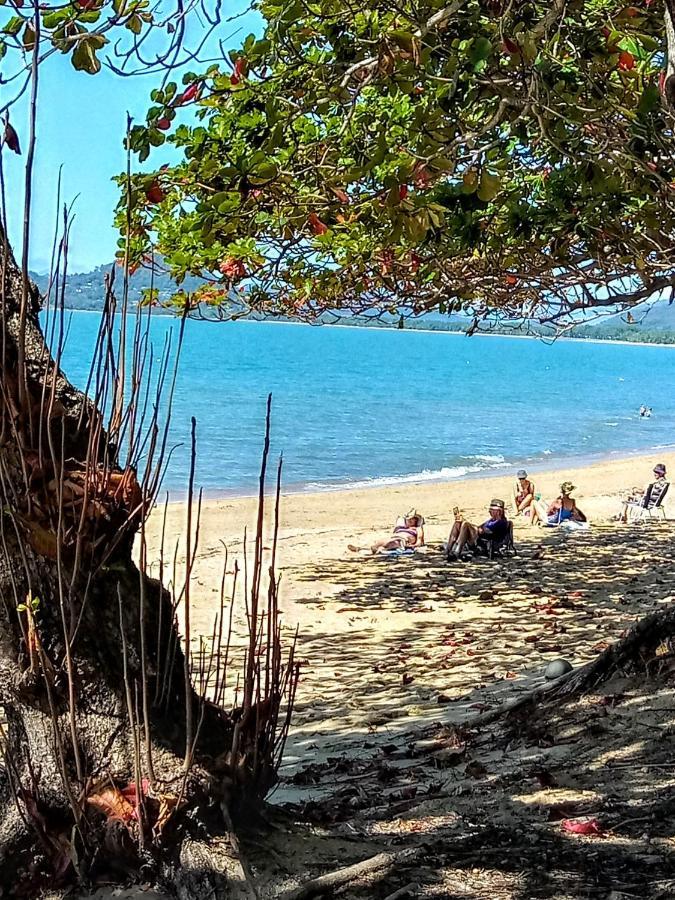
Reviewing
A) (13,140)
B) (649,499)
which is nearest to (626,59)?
(13,140)

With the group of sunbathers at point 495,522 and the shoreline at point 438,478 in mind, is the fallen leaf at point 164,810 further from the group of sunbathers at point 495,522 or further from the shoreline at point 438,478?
the shoreline at point 438,478

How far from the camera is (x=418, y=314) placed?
922cm

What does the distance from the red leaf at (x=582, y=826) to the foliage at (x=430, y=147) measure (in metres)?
2.60

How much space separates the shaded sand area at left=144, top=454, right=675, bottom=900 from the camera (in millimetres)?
2838

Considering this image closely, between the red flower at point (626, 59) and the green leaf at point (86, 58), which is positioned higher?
the red flower at point (626, 59)

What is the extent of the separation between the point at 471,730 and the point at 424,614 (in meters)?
5.08

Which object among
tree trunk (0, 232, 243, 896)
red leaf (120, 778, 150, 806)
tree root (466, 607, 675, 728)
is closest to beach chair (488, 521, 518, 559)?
tree root (466, 607, 675, 728)

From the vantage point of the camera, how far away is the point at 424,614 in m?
10.2

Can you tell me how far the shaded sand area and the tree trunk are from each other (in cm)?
46

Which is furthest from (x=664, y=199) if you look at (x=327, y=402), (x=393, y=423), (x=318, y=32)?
(x=327, y=402)

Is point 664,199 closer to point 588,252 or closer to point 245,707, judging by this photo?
point 588,252

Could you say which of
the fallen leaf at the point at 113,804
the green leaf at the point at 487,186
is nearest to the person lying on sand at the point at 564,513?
the green leaf at the point at 487,186

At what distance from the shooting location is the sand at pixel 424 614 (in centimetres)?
655

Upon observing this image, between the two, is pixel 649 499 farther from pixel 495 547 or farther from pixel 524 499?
pixel 495 547
